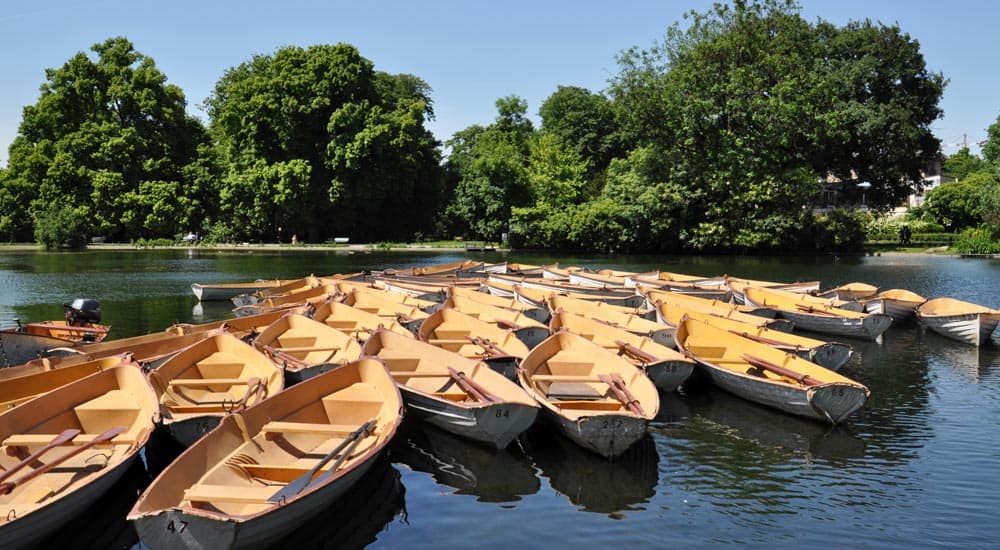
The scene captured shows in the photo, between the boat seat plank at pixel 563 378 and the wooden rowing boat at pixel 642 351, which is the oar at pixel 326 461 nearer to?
the boat seat plank at pixel 563 378

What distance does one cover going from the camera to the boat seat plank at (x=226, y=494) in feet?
27.7

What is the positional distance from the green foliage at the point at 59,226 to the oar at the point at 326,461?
67.8 metres

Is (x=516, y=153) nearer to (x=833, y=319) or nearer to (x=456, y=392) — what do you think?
(x=833, y=319)

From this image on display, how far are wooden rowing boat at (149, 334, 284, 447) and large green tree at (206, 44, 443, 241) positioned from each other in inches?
2102

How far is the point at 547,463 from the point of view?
39.3ft

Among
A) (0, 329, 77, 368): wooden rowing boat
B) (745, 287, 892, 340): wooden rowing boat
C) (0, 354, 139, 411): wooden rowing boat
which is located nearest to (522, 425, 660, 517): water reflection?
(0, 354, 139, 411): wooden rowing boat

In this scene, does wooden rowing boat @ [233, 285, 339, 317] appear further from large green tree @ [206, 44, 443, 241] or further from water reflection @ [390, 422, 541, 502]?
large green tree @ [206, 44, 443, 241]

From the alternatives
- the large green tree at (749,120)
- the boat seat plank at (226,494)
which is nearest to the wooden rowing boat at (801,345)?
the boat seat plank at (226,494)

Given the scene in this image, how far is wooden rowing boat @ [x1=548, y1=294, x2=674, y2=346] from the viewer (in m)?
18.4

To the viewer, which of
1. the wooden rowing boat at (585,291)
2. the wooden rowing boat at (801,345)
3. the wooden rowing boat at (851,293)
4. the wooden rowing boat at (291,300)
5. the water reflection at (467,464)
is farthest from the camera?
the wooden rowing boat at (851,293)

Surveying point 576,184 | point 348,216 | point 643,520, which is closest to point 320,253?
point 348,216

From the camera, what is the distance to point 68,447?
10.2 meters

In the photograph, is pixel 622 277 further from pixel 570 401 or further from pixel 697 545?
pixel 697 545

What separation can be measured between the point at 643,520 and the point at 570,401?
327 centimetres
